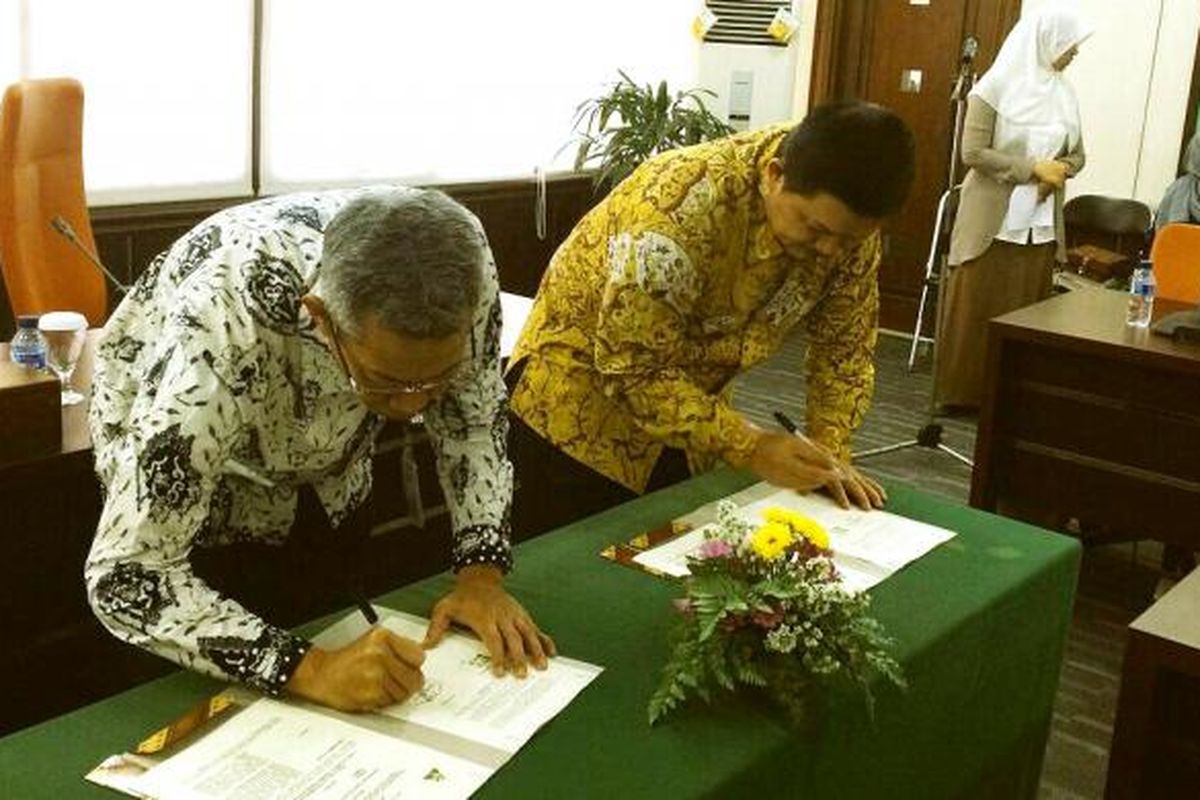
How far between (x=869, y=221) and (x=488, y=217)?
3733 mm

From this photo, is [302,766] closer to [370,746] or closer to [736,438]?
[370,746]

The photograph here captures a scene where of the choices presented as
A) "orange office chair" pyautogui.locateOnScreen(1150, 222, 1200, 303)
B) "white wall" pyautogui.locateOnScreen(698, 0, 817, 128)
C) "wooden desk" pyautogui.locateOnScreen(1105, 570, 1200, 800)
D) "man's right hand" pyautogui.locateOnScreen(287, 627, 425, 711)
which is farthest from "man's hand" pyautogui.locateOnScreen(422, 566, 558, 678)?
"white wall" pyautogui.locateOnScreen(698, 0, 817, 128)

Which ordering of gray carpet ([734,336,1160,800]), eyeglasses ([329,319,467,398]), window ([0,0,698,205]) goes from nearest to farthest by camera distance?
eyeglasses ([329,319,467,398]) → gray carpet ([734,336,1160,800]) → window ([0,0,698,205])

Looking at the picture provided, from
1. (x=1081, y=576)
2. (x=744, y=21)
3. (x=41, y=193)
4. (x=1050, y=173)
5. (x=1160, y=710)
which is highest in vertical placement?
(x=744, y=21)

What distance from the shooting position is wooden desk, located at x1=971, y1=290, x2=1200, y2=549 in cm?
317

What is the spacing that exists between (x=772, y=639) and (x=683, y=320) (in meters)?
0.62

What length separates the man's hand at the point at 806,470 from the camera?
6.30 feet

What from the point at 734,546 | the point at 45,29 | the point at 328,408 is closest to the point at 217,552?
the point at 328,408

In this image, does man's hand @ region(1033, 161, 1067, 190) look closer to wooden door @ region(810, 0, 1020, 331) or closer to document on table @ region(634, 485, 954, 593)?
wooden door @ region(810, 0, 1020, 331)

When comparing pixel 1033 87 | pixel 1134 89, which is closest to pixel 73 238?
pixel 1033 87

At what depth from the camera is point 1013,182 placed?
4625 millimetres

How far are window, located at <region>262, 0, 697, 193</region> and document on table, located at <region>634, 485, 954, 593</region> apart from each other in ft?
9.84

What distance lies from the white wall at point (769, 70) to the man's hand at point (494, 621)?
526 cm

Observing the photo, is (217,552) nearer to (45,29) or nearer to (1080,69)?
(45,29)
